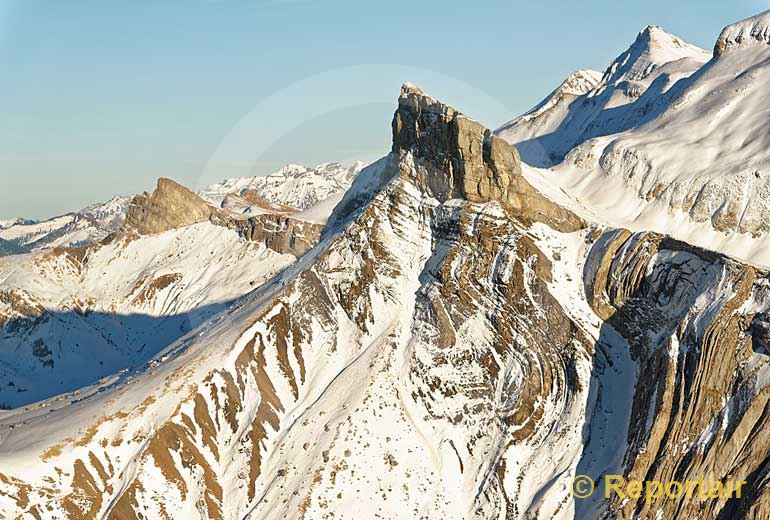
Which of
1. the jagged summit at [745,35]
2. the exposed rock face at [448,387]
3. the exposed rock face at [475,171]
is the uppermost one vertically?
the jagged summit at [745,35]

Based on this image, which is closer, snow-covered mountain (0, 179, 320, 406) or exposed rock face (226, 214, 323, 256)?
snow-covered mountain (0, 179, 320, 406)

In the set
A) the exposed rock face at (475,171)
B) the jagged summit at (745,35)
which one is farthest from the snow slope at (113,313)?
the jagged summit at (745,35)

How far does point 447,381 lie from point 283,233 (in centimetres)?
9148

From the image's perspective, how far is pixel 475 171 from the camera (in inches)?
4377

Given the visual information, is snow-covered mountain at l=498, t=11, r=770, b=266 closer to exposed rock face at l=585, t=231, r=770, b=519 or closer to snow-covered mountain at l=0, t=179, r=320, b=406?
exposed rock face at l=585, t=231, r=770, b=519

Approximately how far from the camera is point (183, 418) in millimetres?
98062

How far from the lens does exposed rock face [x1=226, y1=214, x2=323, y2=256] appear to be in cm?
18375

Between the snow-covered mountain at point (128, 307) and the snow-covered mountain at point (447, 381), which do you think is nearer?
the snow-covered mountain at point (447, 381)

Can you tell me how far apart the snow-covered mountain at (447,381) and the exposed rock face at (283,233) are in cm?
5975

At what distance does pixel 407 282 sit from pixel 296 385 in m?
18.4

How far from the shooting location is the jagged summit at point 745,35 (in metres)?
150

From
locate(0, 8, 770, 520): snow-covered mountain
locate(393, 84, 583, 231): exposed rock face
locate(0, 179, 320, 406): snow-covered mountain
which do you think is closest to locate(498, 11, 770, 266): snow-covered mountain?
locate(0, 8, 770, 520): snow-covered mountain

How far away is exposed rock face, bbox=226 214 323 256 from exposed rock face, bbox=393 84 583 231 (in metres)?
68.9

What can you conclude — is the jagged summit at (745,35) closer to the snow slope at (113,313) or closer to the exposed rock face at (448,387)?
the exposed rock face at (448,387)
